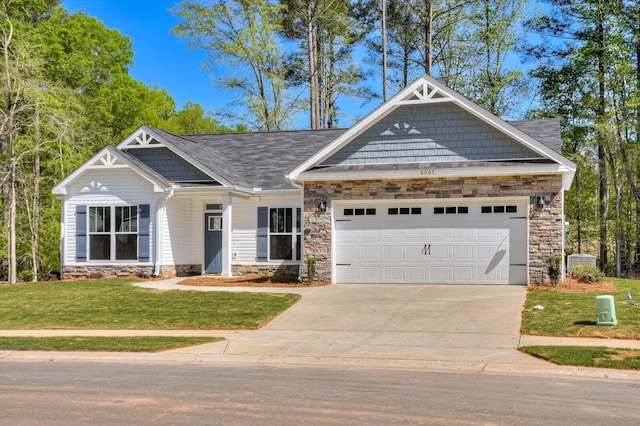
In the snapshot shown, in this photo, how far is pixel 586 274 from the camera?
58.9 feet

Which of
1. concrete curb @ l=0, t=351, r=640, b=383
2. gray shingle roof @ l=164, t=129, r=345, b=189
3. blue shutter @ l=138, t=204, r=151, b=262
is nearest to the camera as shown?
concrete curb @ l=0, t=351, r=640, b=383

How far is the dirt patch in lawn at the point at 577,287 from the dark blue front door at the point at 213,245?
10933mm

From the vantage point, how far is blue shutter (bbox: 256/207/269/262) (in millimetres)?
21281

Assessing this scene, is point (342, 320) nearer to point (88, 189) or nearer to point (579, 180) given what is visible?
point (88, 189)

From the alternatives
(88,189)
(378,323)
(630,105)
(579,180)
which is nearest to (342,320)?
(378,323)

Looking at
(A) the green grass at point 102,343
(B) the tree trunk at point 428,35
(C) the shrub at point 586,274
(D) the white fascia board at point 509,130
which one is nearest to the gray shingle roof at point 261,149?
(D) the white fascia board at point 509,130

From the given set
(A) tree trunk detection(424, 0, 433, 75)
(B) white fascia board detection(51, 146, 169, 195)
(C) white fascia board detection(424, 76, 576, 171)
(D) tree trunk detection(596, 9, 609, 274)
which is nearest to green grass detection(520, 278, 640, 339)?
(C) white fascia board detection(424, 76, 576, 171)

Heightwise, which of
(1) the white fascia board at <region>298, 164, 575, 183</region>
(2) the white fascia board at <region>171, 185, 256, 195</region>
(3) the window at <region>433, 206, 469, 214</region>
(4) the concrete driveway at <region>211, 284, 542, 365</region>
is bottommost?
(4) the concrete driveway at <region>211, 284, 542, 365</region>

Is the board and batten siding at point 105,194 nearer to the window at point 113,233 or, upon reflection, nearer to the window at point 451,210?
the window at point 113,233

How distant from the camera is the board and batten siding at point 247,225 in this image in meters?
21.5

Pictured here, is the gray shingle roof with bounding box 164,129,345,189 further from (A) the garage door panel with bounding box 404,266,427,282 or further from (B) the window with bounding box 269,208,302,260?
(A) the garage door panel with bounding box 404,266,427,282

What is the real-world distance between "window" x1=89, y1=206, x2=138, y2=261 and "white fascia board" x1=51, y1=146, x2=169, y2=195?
1191 millimetres

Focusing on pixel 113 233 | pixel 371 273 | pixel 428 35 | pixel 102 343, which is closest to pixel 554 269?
pixel 371 273

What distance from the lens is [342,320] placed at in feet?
44.8
